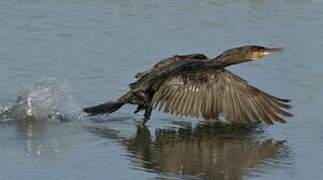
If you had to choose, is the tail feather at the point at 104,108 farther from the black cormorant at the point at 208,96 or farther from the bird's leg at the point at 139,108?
the bird's leg at the point at 139,108

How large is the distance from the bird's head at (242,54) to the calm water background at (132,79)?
625 millimetres

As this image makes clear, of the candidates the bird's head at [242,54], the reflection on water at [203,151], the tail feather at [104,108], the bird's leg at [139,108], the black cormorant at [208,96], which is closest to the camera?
the reflection on water at [203,151]

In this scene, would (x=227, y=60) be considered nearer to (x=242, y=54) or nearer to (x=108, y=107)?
(x=242, y=54)

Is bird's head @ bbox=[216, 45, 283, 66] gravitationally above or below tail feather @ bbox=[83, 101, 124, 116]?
above

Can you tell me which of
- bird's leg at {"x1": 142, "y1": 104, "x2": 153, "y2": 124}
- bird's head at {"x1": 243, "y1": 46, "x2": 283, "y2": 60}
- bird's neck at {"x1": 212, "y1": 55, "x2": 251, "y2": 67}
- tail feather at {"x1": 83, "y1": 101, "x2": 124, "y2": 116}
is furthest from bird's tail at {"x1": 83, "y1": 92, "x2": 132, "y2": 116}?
bird's head at {"x1": 243, "y1": 46, "x2": 283, "y2": 60}

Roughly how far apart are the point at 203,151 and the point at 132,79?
2.55 m

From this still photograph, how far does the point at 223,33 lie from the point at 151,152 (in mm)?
5178

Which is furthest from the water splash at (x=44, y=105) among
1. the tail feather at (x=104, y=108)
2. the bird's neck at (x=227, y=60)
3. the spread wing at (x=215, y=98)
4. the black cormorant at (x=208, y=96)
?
the bird's neck at (x=227, y=60)

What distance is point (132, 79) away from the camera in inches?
474

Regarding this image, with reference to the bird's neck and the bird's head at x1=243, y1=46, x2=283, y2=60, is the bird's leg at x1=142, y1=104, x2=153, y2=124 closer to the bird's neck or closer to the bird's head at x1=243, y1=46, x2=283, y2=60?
the bird's neck

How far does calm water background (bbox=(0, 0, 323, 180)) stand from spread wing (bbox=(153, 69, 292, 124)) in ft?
0.69

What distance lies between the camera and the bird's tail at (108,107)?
10586 mm

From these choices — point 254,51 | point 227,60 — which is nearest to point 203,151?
point 227,60

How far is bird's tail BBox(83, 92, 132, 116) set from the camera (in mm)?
10586
